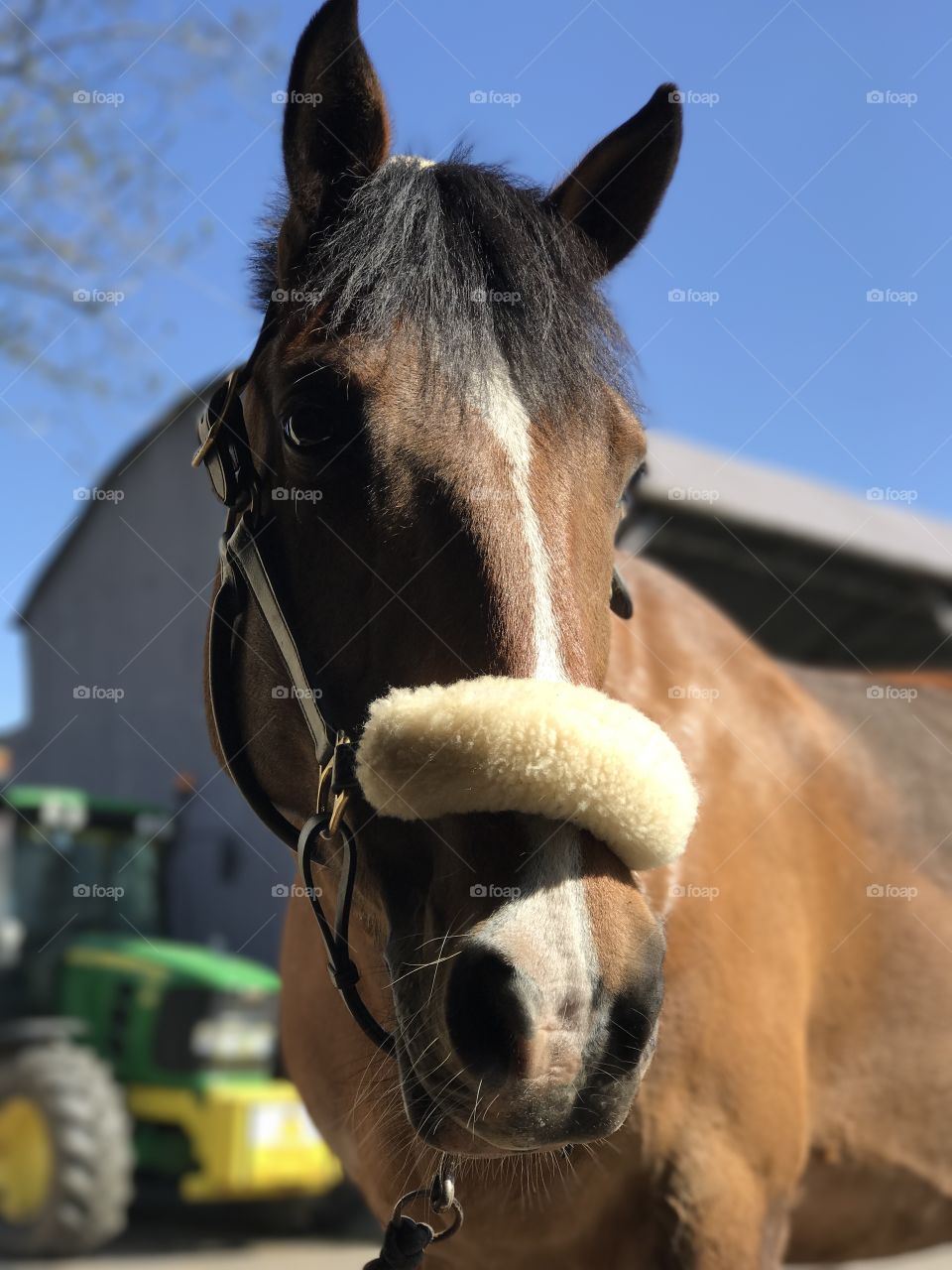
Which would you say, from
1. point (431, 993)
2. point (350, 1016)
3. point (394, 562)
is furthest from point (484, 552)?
point (350, 1016)

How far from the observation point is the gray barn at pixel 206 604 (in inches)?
297

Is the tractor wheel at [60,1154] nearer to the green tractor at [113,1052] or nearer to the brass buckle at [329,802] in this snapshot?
the green tractor at [113,1052]

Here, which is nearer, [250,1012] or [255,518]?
[255,518]

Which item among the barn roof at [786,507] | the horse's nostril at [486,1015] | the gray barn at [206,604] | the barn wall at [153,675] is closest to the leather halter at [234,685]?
the horse's nostril at [486,1015]

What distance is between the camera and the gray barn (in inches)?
297

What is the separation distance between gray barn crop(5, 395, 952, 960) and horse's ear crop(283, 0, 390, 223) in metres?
2.24

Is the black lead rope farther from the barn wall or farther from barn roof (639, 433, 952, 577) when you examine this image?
the barn wall

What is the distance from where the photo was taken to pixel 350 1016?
215 cm

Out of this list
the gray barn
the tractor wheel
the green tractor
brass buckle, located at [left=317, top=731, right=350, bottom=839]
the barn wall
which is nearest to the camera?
brass buckle, located at [left=317, top=731, right=350, bottom=839]

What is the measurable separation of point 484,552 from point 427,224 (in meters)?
0.60

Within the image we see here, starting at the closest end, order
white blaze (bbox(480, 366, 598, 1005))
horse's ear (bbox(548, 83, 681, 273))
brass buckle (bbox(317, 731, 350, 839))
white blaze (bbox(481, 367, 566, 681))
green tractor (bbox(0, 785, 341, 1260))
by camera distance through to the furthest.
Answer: white blaze (bbox(480, 366, 598, 1005)) → white blaze (bbox(481, 367, 566, 681)) → brass buckle (bbox(317, 731, 350, 839)) → horse's ear (bbox(548, 83, 681, 273)) → green tractor (bbox(0, 785, 341, 1260))

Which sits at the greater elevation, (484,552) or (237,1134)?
(484,552)

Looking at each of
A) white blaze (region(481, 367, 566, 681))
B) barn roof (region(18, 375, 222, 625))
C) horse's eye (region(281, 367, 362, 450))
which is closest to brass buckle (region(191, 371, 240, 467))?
horse's eye (region(281, 367, 362, 450))

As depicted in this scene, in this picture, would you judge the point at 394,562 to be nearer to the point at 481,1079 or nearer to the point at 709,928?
the point at 481,1079
